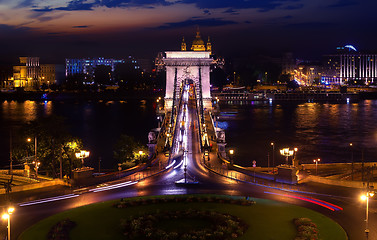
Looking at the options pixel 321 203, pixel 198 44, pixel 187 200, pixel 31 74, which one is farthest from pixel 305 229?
pixel 31 74

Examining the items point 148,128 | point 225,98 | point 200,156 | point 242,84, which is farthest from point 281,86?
point 200,156

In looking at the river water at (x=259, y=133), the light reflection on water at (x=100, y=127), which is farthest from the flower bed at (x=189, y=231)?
the light reflection on water at (x=100, y=127)

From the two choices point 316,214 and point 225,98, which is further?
point 225,98

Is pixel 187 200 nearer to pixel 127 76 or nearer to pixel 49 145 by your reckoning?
pixel 49 145

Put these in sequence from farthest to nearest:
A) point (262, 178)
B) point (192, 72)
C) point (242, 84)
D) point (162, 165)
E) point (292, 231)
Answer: point (242, 84) → point (192, 72) → point (162, 165) → point (262, 178) → point (292, 231)

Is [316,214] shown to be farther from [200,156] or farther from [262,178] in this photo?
[200,156]

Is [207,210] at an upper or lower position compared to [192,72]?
lower

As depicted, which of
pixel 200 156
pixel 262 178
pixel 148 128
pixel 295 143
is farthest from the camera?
pixel 148 128
